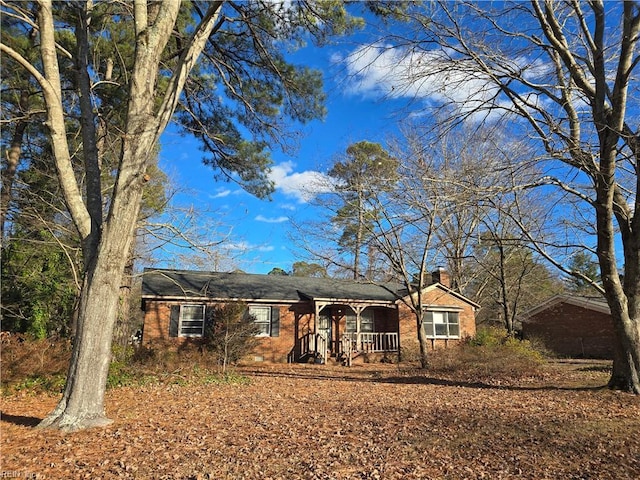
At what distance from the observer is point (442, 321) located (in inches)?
859

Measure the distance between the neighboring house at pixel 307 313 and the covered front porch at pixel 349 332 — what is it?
1.4 inches

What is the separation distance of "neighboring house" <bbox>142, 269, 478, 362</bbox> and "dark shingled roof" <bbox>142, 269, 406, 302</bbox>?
38mm

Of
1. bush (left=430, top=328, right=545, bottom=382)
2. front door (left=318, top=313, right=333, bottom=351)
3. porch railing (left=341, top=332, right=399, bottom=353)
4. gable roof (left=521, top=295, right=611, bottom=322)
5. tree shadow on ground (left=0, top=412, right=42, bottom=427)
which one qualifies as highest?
gable roof (left=521, top=295, right=611, bottom=322)

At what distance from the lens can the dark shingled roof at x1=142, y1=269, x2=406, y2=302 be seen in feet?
57.3

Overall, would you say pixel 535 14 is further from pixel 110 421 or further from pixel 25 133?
pixel 25 133

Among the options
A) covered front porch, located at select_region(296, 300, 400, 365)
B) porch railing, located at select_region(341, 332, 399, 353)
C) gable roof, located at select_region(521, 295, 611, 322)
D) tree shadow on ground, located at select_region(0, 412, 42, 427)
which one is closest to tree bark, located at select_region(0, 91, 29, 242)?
tree shadow on ground, located at select_region(0, 412, 42, 427)

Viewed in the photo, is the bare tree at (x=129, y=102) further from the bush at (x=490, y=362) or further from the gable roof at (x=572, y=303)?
the gable roof at (x=572, y=303)

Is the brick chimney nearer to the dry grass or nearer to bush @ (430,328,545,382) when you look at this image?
bush @ (430,328,545,382)

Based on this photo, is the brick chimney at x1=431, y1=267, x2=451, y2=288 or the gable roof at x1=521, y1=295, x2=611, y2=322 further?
the brick chimney at x1=431, y1=267, x2=451, y2=288

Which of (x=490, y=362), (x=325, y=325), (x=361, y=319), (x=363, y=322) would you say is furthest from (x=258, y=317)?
(x=490, y=362)

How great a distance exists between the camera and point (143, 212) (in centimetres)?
1346

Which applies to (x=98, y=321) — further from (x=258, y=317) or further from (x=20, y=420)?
(x=258, y=317)

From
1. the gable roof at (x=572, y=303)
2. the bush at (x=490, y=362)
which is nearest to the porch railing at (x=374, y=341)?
the bush at (x=490, y=362)

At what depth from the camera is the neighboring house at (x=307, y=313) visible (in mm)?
17094
